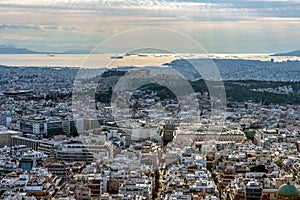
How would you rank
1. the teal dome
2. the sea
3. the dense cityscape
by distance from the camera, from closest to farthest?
the teal dome
the dense cityscape
the sea

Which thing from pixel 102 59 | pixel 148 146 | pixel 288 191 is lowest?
pixel 288 191

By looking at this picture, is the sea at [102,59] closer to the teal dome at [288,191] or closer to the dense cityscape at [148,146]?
the dense cityscape at [148,146]

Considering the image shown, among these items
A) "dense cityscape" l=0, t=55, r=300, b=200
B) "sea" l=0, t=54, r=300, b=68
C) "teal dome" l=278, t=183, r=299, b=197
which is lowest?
"teal dome" l=278, t=183, r=299, b=197

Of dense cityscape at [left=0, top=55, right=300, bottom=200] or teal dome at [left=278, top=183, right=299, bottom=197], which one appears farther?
dense cityscape at [left=0, top=55, right=300, bottom=200]

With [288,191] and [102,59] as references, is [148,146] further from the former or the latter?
[102,59]

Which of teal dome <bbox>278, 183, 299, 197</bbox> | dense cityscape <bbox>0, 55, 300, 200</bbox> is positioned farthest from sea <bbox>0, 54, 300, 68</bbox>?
teal dome <bbox>278, 183, 299, 197</bbox>

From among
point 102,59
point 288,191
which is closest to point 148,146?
point 288,191

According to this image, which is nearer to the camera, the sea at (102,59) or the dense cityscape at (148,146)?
the dense cityscape at (148,146)

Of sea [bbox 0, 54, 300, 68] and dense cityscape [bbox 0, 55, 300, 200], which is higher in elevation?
sea [bbox 0, 54, 300, 68]

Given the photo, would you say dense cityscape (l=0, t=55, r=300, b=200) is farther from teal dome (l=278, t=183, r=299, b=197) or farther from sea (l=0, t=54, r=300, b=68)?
sea (l=0, t=54, r=300, b=68)

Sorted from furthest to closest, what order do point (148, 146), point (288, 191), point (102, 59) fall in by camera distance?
point (102, 59) < point (148, 146) < point (288, 191)

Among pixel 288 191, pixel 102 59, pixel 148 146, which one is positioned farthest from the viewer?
pixel 102 59

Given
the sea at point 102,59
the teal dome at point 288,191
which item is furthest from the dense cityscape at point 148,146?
the sea at point 102,59

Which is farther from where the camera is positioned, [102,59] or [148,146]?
[102,59]
